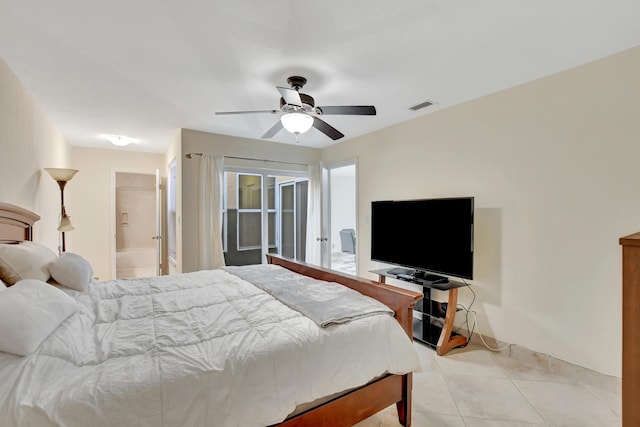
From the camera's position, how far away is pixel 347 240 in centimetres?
841

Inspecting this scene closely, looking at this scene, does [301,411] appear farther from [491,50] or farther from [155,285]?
[491,50]

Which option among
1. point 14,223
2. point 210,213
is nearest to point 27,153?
point 14,223

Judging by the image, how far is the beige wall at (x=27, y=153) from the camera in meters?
2.31

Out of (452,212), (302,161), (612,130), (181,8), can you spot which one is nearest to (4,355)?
(181,8)

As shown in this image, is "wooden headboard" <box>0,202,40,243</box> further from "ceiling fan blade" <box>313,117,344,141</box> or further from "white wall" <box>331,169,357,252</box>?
"white wall" <box>331,169,357,252</box>

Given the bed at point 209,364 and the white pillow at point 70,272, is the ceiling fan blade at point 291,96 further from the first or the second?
the white pillow at point 70,272

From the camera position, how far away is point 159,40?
1.99 metres

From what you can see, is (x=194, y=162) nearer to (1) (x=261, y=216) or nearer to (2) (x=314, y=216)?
(1) (x=261, y=216)

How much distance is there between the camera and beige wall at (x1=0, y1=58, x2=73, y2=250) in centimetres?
231

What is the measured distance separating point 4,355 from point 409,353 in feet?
6.13

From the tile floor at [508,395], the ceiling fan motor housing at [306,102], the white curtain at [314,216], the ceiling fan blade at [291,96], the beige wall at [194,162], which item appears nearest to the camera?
the tile floor at [508,395]

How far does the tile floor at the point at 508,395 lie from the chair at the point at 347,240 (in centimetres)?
549

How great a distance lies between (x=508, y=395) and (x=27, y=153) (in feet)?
15.2

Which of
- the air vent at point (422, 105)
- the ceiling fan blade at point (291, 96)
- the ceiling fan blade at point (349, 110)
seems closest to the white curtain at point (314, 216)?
the air vent at point (422, 105)
